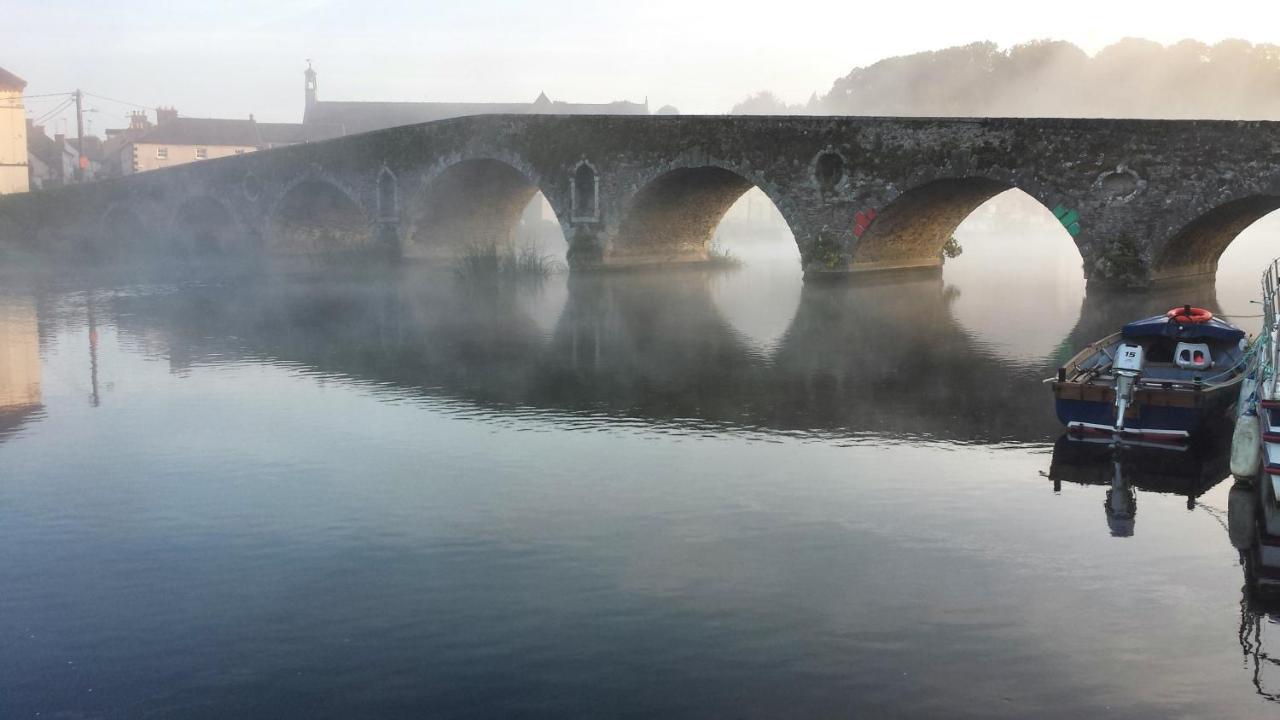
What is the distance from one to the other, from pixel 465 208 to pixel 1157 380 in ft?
103

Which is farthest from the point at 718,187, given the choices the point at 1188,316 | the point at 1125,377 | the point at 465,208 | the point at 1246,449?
the point at 1246,449

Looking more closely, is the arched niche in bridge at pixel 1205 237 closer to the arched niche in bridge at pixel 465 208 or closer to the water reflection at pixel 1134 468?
the water reflection at pixel 1134 468

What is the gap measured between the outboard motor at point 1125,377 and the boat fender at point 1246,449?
2021mm

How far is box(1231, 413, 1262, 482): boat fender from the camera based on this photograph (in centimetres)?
1092

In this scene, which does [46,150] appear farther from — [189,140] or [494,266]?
[494,266]

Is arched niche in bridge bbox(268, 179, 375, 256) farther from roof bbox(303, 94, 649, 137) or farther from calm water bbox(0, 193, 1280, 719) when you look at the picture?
roof bbox(303, 94, 649, 137)

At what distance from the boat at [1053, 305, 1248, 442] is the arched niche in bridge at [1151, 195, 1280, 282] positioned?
34.4 ft

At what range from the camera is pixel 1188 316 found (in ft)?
49.0

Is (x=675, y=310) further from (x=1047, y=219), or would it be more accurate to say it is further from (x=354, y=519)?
(x=1047, y=219)

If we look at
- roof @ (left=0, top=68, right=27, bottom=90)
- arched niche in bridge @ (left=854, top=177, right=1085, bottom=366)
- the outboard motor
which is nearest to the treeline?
arched niche in bridge @ (left=854, top=177, right=1085, bottom=366)

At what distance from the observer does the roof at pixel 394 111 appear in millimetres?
89688

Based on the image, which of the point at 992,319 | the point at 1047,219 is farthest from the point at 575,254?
the point at 1047,219

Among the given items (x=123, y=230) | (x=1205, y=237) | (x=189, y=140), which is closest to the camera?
(x=1205, y=237)

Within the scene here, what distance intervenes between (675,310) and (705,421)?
1223cm
